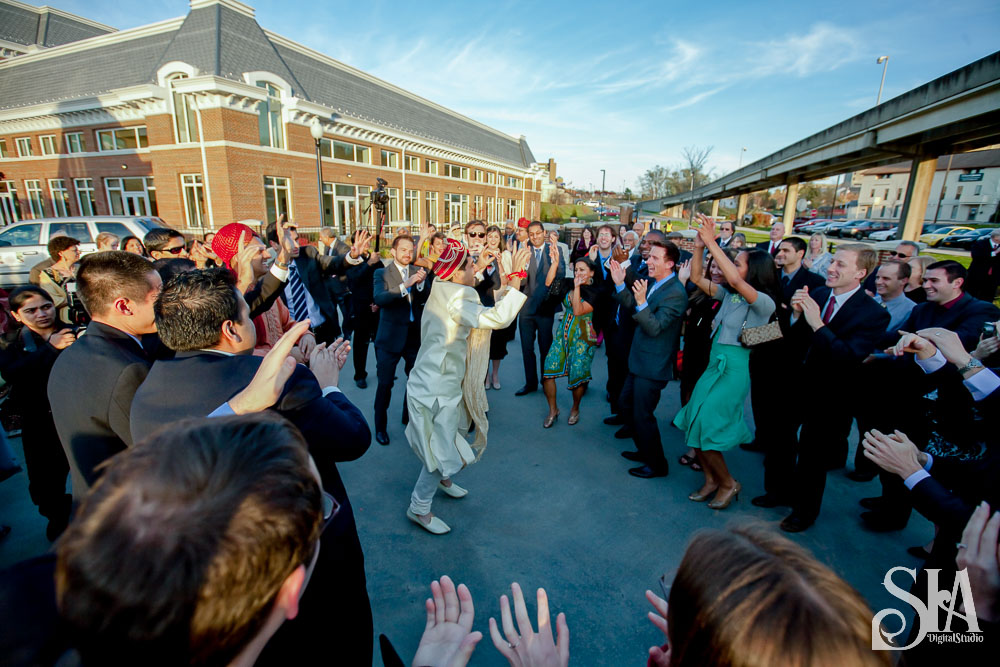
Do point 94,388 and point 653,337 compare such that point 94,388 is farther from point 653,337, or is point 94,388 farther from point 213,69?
point 213,69

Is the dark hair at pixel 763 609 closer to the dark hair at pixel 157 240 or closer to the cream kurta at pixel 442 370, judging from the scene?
the cream kurta at pixel 442 370

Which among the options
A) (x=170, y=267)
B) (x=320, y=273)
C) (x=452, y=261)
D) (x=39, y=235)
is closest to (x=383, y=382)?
(x=452, y=261)

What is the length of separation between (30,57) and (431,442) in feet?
124

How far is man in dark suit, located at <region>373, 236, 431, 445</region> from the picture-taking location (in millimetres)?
4406

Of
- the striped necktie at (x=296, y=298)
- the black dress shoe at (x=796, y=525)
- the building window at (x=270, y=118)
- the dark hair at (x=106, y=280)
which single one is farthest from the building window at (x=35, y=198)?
the black dress shoe at (x=796, y=525)

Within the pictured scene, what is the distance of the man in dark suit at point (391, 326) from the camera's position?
4406 millimetres

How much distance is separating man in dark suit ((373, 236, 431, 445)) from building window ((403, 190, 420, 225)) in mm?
25319

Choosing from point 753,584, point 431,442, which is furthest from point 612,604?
point 753,584

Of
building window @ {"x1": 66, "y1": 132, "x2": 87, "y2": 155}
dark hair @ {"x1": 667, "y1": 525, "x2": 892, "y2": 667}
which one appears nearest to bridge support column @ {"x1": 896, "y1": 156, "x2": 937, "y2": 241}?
dark hair @ {"x1": 667, "y1": 525, "x2": 892, "y2": 667}

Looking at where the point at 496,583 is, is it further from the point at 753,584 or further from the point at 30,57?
the point at 30,57

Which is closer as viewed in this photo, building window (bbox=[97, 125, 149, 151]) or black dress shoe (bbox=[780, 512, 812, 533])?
black dress shoe (bbox=[780, 512, 812, 533])

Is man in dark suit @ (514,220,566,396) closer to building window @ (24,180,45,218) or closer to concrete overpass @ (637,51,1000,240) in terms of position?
concrete overpass @ (637,51,1000,240)

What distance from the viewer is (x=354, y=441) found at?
162 cm

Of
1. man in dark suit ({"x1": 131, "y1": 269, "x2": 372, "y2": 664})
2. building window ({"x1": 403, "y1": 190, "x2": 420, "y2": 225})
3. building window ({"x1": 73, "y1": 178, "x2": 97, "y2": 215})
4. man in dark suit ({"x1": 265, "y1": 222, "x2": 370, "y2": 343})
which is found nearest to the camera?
man in dark suit ({"x1": 131, "y1": 269, "x2": 372, "y2": 664})
